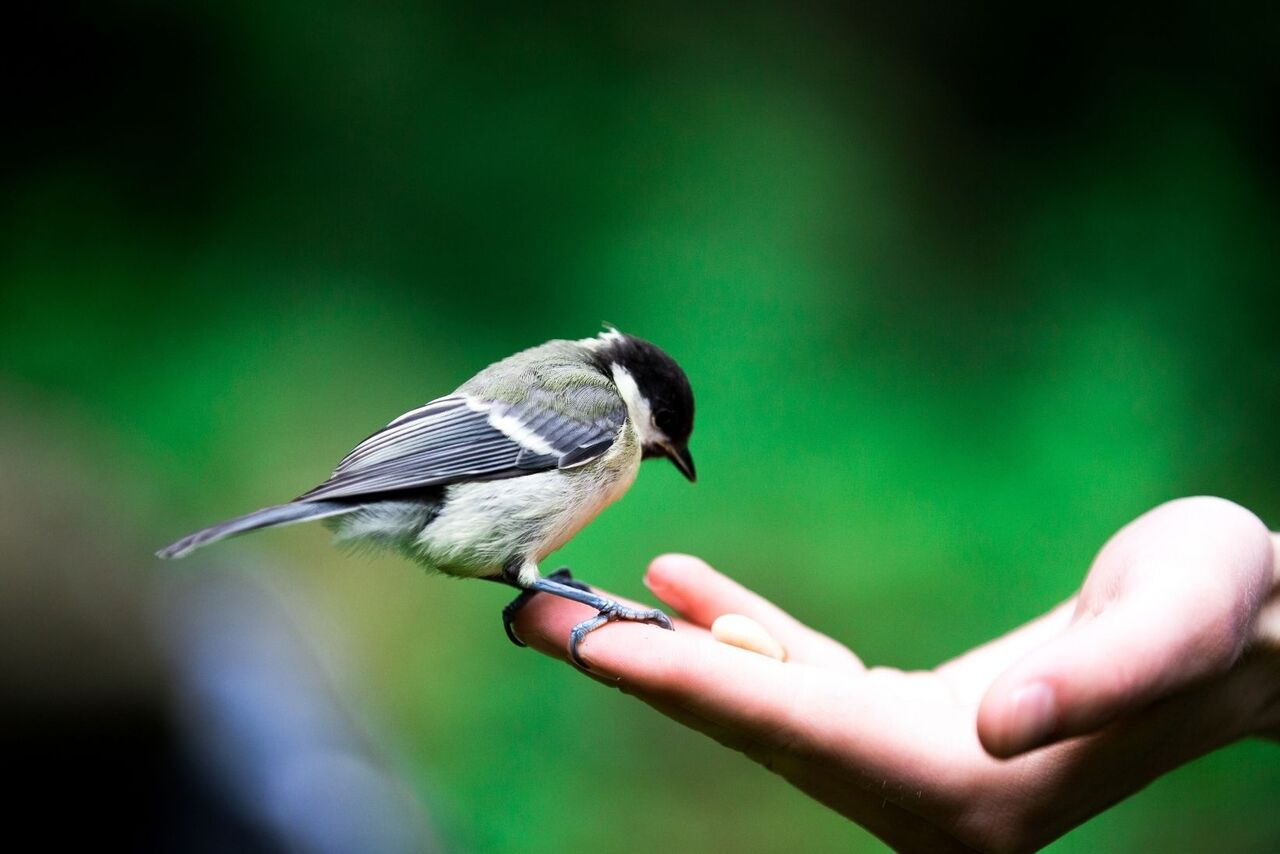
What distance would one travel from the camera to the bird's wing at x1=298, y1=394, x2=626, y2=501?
1.03 m

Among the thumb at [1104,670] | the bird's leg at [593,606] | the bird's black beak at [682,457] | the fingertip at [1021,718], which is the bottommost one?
the fingertip at [1021,718]

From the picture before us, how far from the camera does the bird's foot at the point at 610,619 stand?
3.30 ft

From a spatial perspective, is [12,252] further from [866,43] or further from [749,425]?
[866,43]

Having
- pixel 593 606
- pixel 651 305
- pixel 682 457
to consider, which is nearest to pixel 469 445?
pixel 593 606

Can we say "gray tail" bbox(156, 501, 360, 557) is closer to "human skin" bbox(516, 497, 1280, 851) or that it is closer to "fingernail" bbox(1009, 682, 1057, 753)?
"human skin" bbox(516, 497, 1280, 851)

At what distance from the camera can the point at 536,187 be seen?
2047mm

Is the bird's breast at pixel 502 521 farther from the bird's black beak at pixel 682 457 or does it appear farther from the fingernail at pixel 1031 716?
the fingernail at pixel 1031 716

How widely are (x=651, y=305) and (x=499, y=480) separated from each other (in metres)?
1.00

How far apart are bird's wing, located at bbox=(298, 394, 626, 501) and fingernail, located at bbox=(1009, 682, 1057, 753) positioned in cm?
62

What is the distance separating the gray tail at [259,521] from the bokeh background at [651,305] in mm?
803

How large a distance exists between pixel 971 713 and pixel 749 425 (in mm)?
1143

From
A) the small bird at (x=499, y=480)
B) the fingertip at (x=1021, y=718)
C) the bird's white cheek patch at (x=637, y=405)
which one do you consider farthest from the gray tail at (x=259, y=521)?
the fingertip at (x=1021, y=718)

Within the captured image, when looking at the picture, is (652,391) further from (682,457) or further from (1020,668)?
(1020,668)

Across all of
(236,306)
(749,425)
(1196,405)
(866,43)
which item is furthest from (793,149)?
(236,306)
